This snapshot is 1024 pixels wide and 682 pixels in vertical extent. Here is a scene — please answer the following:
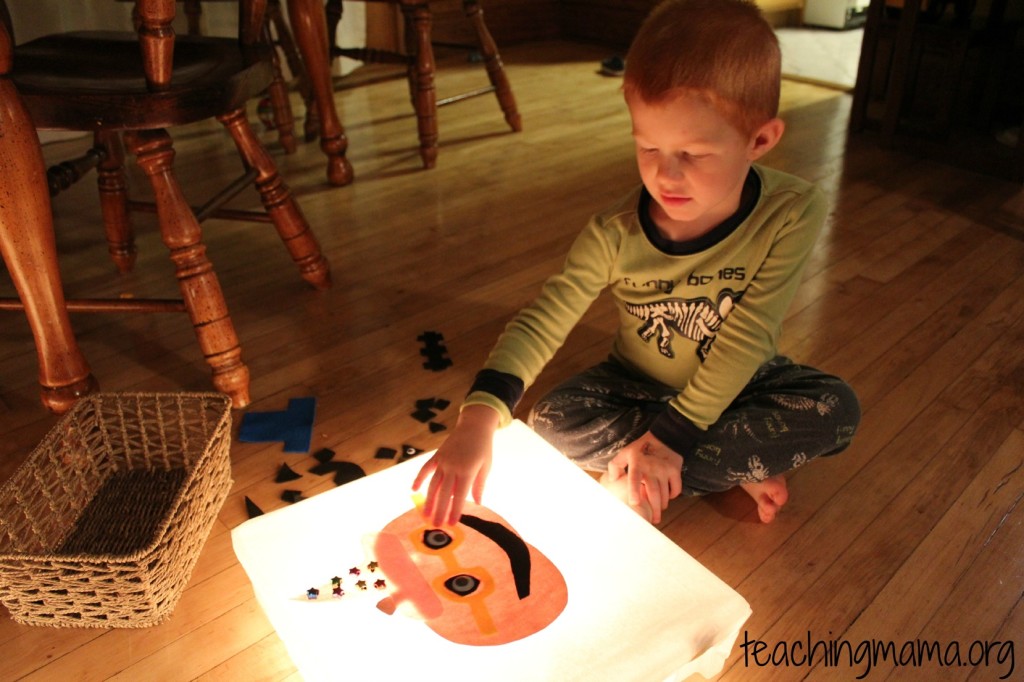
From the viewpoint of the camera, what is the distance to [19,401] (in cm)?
120

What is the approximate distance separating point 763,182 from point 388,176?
4.24 feet

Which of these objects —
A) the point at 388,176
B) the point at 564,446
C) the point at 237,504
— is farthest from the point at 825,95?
the point at 237,504

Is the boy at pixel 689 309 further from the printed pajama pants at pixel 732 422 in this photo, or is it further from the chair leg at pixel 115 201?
the chair leg at pixel 115 201

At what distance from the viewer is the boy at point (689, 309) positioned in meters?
0.77

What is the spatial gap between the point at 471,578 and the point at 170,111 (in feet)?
2.28

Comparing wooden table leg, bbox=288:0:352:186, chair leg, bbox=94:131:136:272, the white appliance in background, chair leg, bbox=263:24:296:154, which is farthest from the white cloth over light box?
the white appliance in background

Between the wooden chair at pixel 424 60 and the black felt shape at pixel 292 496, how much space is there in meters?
1.25

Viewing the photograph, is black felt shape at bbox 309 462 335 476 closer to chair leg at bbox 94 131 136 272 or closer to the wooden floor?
the wooden floor

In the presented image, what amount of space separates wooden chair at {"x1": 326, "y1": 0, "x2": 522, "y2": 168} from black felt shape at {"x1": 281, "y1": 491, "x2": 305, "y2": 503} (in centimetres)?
125

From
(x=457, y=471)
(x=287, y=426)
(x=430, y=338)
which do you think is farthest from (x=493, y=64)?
(x=457, y=471)

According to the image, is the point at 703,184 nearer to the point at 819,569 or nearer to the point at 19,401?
the point at 819,569

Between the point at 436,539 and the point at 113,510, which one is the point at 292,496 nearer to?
the point at 113,510

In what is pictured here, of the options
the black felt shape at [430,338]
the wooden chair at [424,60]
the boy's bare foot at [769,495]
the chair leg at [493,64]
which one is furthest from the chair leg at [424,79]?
the boy's bare foot at [769,495]

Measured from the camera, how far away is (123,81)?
111 cm
